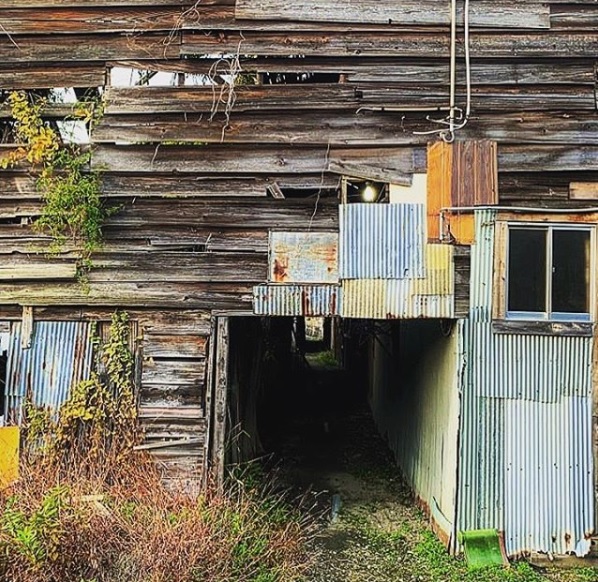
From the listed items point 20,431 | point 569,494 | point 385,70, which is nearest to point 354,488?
point 569,494

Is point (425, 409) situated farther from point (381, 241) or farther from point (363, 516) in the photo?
point (381, 241)

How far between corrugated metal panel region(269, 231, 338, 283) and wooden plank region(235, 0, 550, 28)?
2.28m

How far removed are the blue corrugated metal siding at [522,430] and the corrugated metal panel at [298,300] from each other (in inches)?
55.9

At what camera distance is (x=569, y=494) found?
6277mm

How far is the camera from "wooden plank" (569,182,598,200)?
644 centimetres

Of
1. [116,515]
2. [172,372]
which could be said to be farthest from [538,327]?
[116,515]

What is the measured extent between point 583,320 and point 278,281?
3195mm

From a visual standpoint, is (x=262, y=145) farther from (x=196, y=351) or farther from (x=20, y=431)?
(x=20, y=431)

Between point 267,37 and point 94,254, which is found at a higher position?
point 267,37

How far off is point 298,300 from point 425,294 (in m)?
1.33

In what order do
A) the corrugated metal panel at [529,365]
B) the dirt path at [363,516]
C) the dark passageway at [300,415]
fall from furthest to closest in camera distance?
the dark passageway at [300,415], the corrugated metal panel at [529,365], the dirt path at [363,516]

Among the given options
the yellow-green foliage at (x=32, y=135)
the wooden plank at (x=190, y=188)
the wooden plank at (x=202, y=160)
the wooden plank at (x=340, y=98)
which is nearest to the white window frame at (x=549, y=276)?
the wooden plank at (x=340, y=98)

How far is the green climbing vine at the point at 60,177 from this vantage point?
645 cm

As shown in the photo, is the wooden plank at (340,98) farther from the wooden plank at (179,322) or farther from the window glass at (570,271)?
the wooden plank at (179,322)
